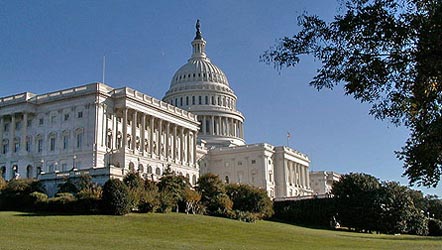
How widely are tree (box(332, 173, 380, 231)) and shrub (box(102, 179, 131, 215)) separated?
115 ft

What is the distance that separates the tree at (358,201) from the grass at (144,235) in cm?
2689

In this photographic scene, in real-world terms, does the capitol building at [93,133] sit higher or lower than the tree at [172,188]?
higher

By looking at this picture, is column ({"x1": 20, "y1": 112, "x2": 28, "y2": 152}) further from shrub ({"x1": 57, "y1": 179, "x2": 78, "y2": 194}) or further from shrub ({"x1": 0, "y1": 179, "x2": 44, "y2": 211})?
shrub ({"x1": 0, "y1": 179, "x2": 44, "y2": 211})

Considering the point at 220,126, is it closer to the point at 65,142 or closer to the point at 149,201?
the point at 65,142

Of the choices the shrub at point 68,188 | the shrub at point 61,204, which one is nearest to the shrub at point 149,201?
the shrub at point 61,204

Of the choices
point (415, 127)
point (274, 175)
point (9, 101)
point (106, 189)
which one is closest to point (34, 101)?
point (9, 101)

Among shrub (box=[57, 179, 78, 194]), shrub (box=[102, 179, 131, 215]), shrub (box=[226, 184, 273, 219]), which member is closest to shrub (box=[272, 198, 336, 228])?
shrub (box=[226, 184, 273, 219])

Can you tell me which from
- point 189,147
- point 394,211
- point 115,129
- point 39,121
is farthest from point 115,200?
point 189,147

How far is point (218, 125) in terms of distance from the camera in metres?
151

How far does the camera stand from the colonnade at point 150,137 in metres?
95.3

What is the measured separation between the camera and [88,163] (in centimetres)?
8881

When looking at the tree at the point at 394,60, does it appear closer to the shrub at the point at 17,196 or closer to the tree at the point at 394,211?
the shrub at the point at 17,196

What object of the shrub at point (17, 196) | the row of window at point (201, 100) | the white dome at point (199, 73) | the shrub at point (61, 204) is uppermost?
the white dome at point (199, 73)

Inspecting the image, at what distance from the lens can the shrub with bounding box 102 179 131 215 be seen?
179ft
